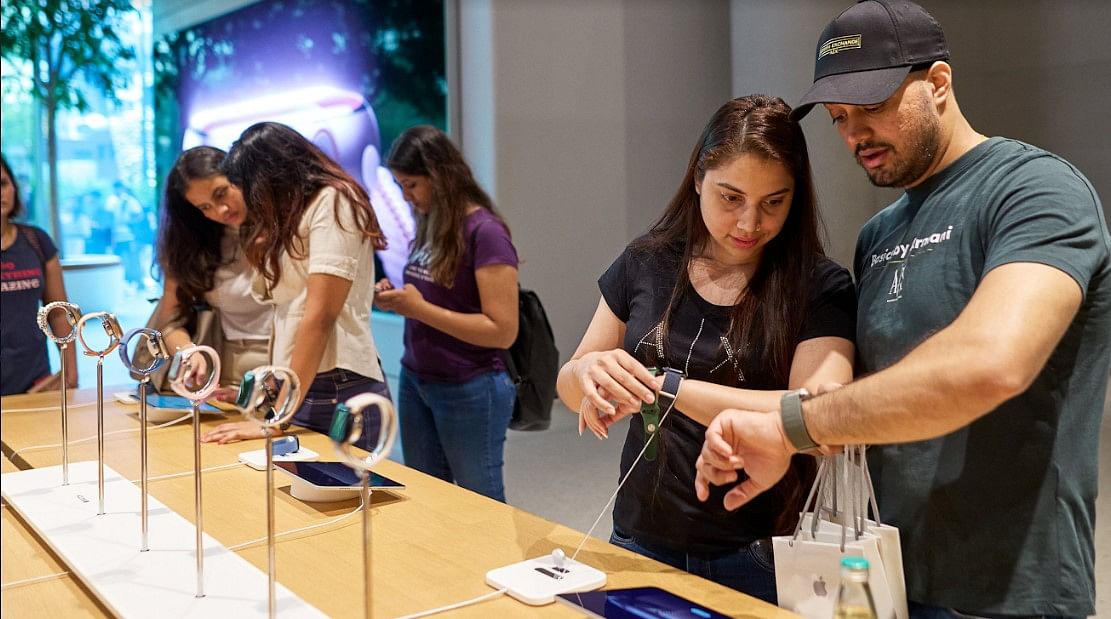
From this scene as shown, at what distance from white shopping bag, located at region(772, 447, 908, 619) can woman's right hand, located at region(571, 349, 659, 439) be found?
11.1 inches

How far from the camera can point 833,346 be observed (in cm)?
155

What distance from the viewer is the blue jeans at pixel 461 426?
297cm

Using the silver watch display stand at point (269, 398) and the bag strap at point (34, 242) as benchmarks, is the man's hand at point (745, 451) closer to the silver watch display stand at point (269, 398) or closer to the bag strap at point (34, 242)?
the silver watch display stand at point (269, 398)

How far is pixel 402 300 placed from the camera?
9.68ft

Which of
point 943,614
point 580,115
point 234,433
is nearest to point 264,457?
point 234,433

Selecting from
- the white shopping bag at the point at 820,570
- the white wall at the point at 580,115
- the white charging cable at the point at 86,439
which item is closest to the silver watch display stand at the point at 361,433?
the white shopping bag at the point at 820,570

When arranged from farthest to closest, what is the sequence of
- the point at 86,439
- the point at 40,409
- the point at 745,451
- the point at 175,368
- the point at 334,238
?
Answer: the point at 40,409 < the point at 86,439 < the point at 334,238 < the point at 175,368 < the point at 745,451

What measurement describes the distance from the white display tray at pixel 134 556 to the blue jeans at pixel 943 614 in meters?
0.83

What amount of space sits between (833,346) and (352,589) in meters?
0.82

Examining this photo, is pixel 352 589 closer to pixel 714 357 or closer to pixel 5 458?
pixel 714 357

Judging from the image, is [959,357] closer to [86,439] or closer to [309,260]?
[309,260]

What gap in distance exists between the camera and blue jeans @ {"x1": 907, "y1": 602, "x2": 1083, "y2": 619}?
51.3 inches

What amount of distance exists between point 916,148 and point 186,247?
86.1 inches

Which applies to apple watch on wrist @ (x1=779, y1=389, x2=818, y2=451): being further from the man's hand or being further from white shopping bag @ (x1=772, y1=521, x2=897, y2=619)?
white shopping bag @ (x1=772, y1=521, x2=897, y2=619)
